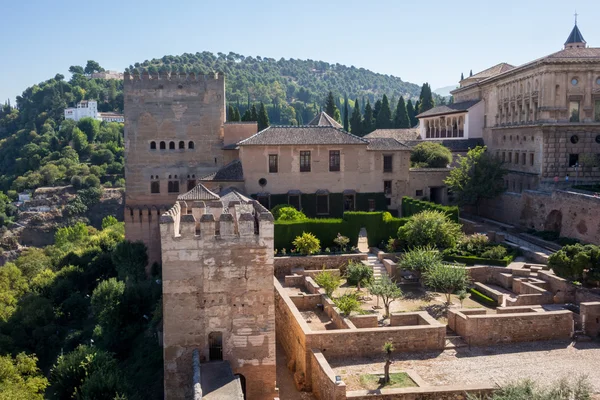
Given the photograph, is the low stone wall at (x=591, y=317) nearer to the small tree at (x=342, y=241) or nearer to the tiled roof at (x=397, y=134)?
the small tree at (x=342, y=241)

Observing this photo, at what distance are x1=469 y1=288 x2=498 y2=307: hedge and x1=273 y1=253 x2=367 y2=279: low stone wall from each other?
17.9 feet

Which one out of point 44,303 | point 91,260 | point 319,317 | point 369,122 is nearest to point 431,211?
point 319,317

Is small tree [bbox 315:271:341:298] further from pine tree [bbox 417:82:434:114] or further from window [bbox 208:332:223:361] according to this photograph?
pine tree [bbox 417:82:434:114]

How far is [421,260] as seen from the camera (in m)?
23.2

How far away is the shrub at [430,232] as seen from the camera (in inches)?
1016

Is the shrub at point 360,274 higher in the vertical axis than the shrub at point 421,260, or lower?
lower

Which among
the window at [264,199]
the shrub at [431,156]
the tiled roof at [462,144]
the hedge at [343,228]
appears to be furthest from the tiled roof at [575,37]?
the window at [264,199]

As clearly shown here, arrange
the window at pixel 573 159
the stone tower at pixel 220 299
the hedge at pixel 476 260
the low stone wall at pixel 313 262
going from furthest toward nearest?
the window at pixel 573 159 → the low stone wall at pixel 313 262 → the hedge at pixel 476 260 → the stone tower at pixel 220 299

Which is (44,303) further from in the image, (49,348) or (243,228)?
(243,228)

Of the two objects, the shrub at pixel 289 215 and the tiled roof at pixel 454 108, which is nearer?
the shrub at pixel 289 215

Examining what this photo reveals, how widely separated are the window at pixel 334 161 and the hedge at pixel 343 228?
6013mm

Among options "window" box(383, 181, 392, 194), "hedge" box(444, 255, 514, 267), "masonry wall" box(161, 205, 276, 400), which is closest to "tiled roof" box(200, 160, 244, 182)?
"window" box(383, 181, 392, 194)

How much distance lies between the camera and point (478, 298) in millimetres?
21922

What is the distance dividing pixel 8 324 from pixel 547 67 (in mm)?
33781
